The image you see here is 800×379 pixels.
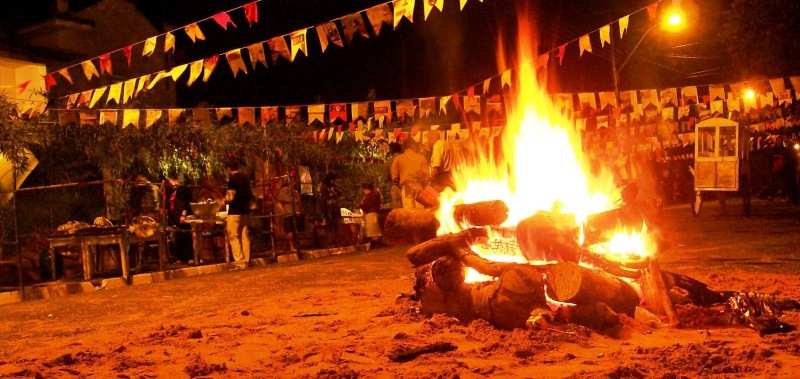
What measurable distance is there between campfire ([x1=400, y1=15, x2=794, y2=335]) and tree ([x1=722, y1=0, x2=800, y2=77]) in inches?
636

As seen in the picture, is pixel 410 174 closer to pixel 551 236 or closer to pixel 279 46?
pixel 279 46

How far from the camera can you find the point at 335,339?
5375 mm

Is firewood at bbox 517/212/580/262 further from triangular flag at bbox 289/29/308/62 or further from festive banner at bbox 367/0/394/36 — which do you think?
triangular flag at bbox 289/29/308/62

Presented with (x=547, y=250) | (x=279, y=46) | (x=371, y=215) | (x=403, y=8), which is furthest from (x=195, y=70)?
(x=547, y=250)

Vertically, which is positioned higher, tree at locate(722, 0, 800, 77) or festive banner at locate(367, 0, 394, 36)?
tree at locate(722, 0, 800, 77)

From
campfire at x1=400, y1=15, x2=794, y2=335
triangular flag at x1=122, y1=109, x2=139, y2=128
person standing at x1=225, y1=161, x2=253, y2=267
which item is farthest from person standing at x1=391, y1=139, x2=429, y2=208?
campfire at x1=400, y1=15, x2=794, y2=335

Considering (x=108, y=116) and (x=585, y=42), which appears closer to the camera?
(x=585, y=42)

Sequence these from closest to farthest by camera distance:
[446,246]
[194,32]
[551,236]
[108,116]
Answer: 1. [551,236]
2. [446,246]
3. [194,32]
4. [108,116]

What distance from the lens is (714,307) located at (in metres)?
5.84

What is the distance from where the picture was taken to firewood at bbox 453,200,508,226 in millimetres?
6012

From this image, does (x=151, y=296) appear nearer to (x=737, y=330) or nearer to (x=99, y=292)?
(x=99, y=292)

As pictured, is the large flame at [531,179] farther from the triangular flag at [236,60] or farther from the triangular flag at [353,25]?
the triangular flag at [236,60]

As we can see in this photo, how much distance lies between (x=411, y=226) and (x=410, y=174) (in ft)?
26.9

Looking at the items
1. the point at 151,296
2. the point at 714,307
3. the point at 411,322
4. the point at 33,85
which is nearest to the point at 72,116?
the point at 33,85
